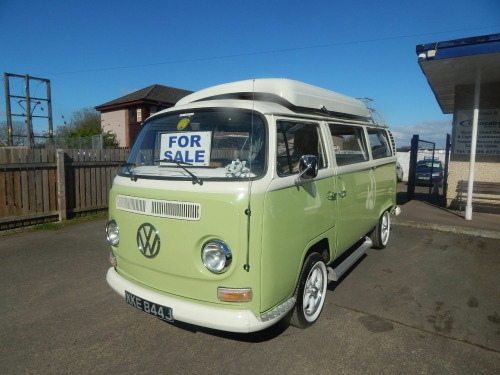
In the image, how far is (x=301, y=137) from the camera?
11.3ft

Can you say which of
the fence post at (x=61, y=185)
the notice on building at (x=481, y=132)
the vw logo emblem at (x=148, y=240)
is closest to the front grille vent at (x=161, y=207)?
the vw logo emblem at (x=148, y=240)

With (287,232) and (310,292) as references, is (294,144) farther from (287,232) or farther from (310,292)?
(310,292)

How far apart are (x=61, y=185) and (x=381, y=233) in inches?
264

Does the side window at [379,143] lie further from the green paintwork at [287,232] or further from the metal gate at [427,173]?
the metal gate at [427,173]

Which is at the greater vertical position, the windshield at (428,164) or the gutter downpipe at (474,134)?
the gutter downpipe at (474,134)

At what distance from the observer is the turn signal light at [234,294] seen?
264cm

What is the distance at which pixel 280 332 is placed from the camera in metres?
3.35

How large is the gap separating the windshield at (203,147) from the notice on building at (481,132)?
28.0ft

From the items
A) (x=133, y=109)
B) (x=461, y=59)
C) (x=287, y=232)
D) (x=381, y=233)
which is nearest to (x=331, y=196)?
(x=287, y=232)

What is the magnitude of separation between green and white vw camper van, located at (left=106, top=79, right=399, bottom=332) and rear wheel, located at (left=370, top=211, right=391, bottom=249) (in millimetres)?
1919

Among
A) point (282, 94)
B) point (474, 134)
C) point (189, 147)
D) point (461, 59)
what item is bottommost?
point (189, 147)

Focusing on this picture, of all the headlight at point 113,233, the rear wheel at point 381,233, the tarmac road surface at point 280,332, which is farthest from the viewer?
the rear wheel at point 381,233

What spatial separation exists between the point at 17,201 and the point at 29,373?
5205 millimetres

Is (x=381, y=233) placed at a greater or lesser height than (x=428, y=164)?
lesser
